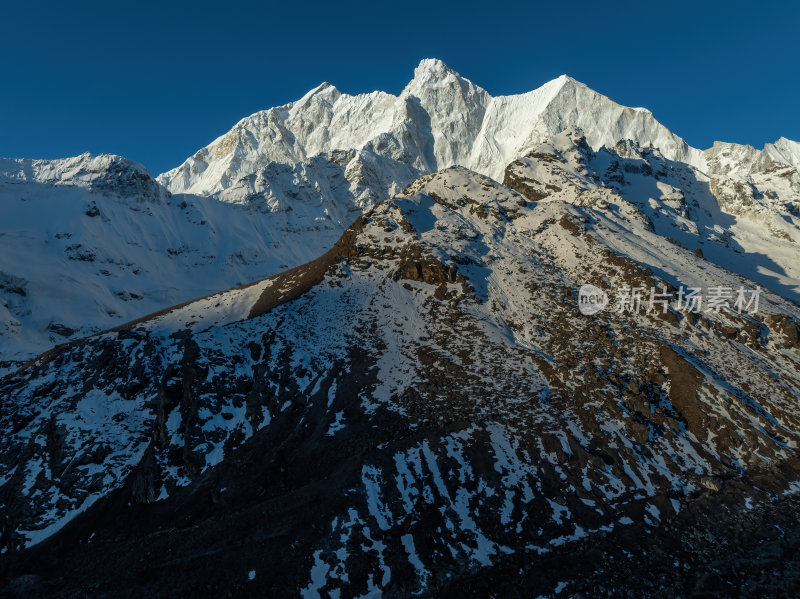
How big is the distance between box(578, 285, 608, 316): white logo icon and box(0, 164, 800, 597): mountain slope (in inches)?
70.4

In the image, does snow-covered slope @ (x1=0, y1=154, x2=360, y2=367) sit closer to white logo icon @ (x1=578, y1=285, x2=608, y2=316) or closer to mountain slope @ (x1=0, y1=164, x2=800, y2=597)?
mountain slope @ (x1=0, y1=164, x2=800, y2=597)

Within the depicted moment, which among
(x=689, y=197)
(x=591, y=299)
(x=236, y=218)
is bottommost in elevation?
(x=591, y=299)

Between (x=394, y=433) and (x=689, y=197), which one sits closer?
(x=394, y=433)

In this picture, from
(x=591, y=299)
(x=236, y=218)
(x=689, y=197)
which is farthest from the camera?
(x=236, y=218)

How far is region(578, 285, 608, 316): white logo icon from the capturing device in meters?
55.5

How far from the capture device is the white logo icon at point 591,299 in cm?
5553

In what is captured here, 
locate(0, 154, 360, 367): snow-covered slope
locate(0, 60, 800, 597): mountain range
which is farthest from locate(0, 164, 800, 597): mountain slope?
locate(0, 154, 360, 367): snow-covered slope

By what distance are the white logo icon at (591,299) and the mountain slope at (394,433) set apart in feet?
5.86

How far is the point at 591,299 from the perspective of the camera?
5775cm

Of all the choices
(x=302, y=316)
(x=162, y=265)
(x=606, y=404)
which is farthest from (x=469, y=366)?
(x=162, y=265)

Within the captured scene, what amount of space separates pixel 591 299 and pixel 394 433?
119ft

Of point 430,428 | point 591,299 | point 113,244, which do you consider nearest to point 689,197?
point 591,299

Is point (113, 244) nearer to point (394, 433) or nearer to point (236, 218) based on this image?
point (236, 218)

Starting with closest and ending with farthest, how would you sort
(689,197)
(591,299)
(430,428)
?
1. (430,428)
2. (591,299)
3. (689,197)
